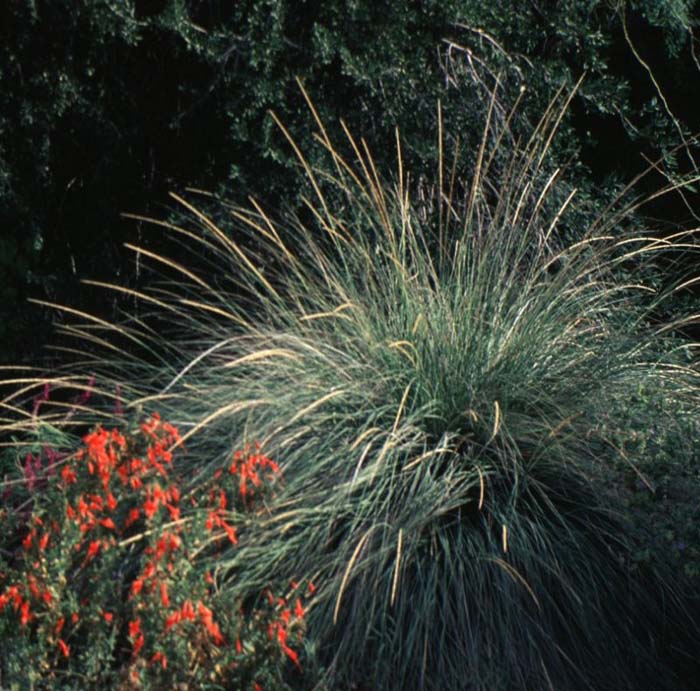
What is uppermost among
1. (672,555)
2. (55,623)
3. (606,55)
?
(606,55)

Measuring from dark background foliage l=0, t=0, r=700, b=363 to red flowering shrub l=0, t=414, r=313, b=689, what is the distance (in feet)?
7.52

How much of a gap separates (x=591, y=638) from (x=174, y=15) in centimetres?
338

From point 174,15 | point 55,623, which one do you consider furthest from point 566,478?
point 174,15

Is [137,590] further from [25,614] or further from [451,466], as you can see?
[451,466]

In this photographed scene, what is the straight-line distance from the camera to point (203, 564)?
384 cm

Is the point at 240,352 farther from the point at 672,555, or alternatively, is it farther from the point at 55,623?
the point at 672,555

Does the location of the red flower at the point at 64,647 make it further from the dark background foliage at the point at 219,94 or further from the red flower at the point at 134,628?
the dark background foliage at the point at 219,94

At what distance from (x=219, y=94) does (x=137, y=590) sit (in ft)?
10.8

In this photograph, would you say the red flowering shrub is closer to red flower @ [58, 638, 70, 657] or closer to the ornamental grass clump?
red flower @ [58, 638, 70, 657]

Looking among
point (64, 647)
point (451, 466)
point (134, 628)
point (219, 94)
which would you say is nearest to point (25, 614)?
point (64, 647)

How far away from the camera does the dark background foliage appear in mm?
5734

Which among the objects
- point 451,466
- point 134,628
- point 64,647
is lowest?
point 64,647

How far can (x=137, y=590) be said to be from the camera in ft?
11.1

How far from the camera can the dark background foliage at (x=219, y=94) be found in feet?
18.8
